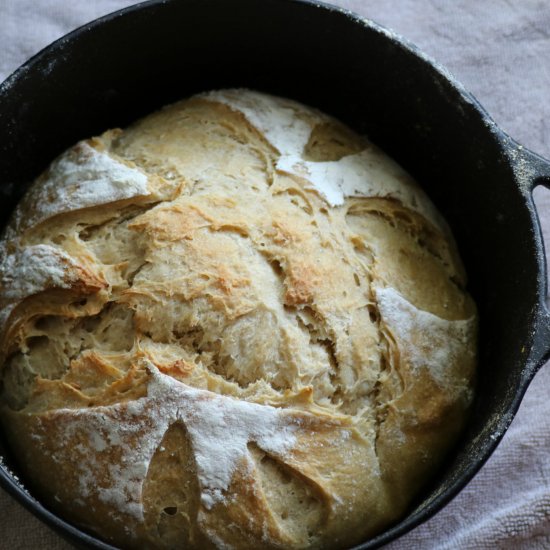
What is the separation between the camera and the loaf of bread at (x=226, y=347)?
154 cm

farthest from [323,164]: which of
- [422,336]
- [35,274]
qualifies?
[35,274]

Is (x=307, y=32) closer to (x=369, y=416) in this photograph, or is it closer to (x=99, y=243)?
(x=99, y=243)

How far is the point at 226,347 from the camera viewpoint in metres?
1.61

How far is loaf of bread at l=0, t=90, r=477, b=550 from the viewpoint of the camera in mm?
1540

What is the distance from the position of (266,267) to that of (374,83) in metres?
0.62

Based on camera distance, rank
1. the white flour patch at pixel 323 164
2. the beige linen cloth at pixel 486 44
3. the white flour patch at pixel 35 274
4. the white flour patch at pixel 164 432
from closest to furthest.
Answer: the white flour patch at pixel 164 432 → the white flour patch at pixel 35 274 → the white flour patch at pixel 323 164 → the beige linen cloth at pixel 486 44

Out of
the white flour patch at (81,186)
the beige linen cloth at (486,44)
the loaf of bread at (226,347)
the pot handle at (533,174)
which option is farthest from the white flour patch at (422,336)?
the white flour patch at (81,186)

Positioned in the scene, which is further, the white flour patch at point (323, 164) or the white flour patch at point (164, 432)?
the white flour patch at point (323, 164)

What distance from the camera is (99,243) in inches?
68.1

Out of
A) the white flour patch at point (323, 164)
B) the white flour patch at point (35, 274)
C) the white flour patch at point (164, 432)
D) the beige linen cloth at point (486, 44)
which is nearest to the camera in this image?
the white flour patch at point (164, 432)

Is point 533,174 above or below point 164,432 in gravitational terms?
above

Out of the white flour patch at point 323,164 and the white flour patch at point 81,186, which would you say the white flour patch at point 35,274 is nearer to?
the white flour patch at point 81,186

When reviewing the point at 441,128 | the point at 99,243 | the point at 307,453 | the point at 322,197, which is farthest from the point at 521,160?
the point at 99,243

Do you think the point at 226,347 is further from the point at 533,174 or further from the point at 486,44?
the point at 486,44
